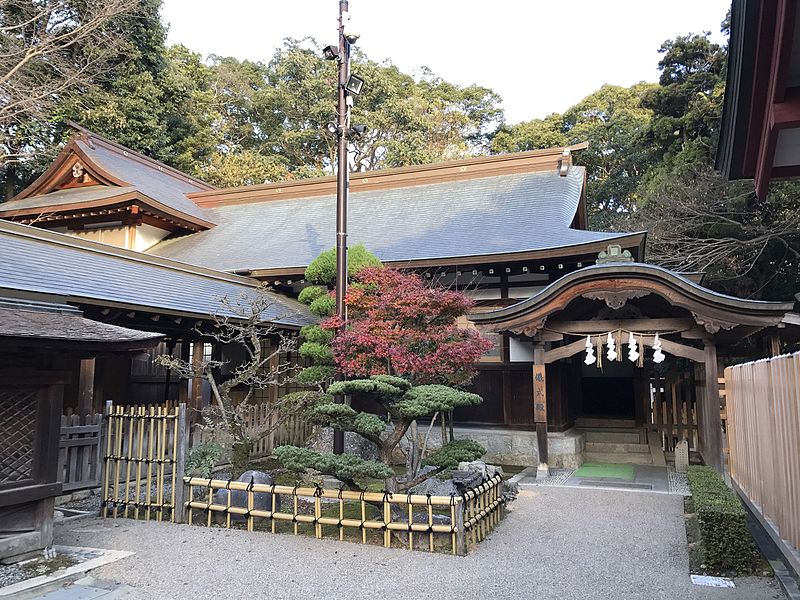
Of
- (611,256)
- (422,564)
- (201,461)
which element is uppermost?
(611,256)

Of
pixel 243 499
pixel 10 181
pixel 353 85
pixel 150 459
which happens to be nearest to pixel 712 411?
pixel 243 499

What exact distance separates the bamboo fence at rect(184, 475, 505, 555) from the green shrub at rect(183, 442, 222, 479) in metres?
0.31

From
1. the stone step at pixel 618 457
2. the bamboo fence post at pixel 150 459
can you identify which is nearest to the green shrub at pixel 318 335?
the bamboo fence post at pixel 150 459

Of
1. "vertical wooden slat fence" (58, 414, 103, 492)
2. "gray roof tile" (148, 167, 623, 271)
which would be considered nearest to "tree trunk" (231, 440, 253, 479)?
"vertical wooden slat fence" (58, 414, 103, 492)

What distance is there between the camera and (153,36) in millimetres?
23172

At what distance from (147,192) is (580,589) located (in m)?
16.2

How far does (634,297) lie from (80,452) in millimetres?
7738

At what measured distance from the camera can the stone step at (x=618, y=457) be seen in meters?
10.6

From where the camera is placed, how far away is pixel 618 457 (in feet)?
35.8

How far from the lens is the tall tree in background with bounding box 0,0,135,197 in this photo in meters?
13.6

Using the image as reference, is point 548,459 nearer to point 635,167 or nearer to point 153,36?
point 635,167

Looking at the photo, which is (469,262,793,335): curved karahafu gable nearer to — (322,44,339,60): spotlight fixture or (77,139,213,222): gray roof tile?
(322,44,339,60): spotlight fixture

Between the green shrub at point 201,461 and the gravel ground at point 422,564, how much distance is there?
1017mm

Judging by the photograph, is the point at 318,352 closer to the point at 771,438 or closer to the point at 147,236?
the point at 771,438
